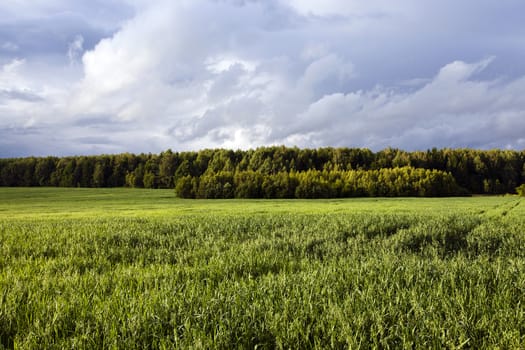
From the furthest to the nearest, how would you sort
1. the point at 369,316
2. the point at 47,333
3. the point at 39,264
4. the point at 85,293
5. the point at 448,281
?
the point at 39,264 → the point at 448,281 → the point at 85,293 → the point at 369,316 → the point at 47,333

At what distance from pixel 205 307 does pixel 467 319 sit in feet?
8.35

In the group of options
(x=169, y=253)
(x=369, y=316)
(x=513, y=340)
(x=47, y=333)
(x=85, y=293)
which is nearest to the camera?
(x=513, y=340)

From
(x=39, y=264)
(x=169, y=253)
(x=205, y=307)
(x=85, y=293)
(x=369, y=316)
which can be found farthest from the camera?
(x=169, y=253)

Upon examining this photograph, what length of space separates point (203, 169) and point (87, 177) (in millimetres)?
37587

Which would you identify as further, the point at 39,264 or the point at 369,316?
the point at 39,264

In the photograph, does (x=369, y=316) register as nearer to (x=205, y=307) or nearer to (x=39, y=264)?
(x=205, y=307)

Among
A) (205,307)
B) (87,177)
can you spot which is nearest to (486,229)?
(205,307)

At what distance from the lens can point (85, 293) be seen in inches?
181

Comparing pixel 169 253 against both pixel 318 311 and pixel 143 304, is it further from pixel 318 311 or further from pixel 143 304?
pixel 318 311

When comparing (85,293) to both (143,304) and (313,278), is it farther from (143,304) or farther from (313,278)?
(313,278)

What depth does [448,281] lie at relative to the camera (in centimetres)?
505

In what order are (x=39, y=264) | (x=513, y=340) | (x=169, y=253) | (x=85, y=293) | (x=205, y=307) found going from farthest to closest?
(x=169, y=253) < (x=39, y=264) < (x=85, y=293) < (x=205, y=307) < (x=513, y=340)

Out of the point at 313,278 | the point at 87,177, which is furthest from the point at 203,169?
the point at 313,278

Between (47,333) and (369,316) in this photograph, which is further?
(369,316)
